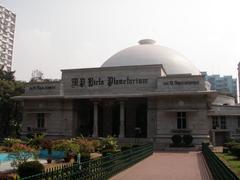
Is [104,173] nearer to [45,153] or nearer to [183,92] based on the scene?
[45,153]

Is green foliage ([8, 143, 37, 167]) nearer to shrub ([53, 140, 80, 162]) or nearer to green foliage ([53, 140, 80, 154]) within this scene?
shrub ([53, 140, 80, 162])

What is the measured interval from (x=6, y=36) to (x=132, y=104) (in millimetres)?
79289

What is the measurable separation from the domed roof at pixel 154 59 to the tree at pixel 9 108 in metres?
13.7

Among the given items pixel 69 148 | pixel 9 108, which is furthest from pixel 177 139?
pixel 9 108

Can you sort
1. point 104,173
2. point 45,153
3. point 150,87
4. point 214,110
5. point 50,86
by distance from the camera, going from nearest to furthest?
point 104,173 → point 45,153 → point 150,87 → point 50,86 → point 214,110

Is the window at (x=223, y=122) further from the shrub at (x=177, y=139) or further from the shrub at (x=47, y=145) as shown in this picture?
the shrub at (x=47, y=145)

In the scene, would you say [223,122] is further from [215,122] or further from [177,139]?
[177,139]

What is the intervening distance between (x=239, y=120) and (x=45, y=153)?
3020cm

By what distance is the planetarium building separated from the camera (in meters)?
31.2

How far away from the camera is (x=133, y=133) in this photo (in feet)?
122

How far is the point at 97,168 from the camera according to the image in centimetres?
1186

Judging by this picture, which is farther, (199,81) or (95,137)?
(95,137)

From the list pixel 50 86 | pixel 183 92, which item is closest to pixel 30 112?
pixel 50 86

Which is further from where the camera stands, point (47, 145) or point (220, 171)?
point (47, 145)
